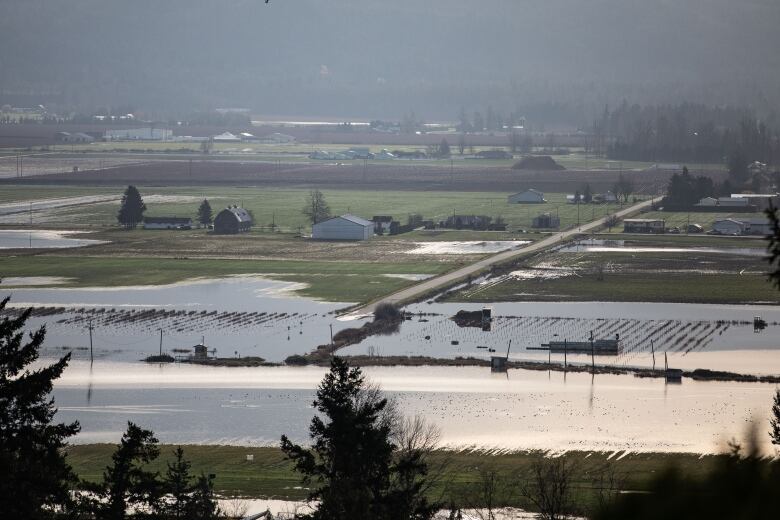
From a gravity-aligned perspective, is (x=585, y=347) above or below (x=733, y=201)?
below

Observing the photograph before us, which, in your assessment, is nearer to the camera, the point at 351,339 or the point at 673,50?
the point at 351,339

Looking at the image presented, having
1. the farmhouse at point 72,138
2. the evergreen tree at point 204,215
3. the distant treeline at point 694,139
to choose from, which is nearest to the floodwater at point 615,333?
the evergreen tree at point 204,215

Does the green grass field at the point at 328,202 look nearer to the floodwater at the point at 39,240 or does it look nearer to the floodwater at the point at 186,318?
the floodwater at the point at 39,240

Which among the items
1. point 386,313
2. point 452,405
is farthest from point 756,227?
point 452,405

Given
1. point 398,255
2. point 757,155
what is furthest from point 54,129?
point 398,255

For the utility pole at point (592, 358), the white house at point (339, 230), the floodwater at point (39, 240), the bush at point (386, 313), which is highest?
the white house at point (339, 230)

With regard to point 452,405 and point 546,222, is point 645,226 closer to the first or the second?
Result: point 546,222

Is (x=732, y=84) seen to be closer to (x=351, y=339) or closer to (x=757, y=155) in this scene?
(x=757, y=155)
